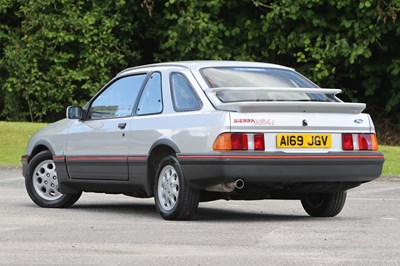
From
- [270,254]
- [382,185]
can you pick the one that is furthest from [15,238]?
[382,185]

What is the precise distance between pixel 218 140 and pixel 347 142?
136cm

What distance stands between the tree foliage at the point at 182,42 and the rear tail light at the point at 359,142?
663 inches

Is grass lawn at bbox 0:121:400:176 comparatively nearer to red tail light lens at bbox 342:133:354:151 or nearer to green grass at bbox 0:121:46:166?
green grass at bbox 0:121:46:166

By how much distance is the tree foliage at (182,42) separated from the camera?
1171 inches

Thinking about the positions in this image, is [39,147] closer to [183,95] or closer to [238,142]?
[183,95]

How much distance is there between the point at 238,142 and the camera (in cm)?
1139

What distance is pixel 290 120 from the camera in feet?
38.0

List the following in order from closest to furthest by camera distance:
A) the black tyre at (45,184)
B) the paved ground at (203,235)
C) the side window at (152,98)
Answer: the paved ground at (203,235) < the side window at (152,98) < the black tyre at (45,184)

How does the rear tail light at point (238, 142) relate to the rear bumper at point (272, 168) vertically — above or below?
above

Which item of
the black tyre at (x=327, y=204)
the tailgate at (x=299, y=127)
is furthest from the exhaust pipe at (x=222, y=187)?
the black tyre at (x=327, y=204)

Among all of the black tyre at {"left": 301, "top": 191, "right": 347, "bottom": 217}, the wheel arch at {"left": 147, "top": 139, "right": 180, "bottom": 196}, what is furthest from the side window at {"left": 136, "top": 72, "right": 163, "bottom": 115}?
the black tyre at {"left": 301, "top": 191, "right": 347, "bottom": 217}

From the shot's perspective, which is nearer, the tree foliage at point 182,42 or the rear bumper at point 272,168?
the rear bumper at point 272,168

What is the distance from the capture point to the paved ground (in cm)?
889

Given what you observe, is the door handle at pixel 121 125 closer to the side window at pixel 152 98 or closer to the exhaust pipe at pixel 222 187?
the side window at pixel 152 98
